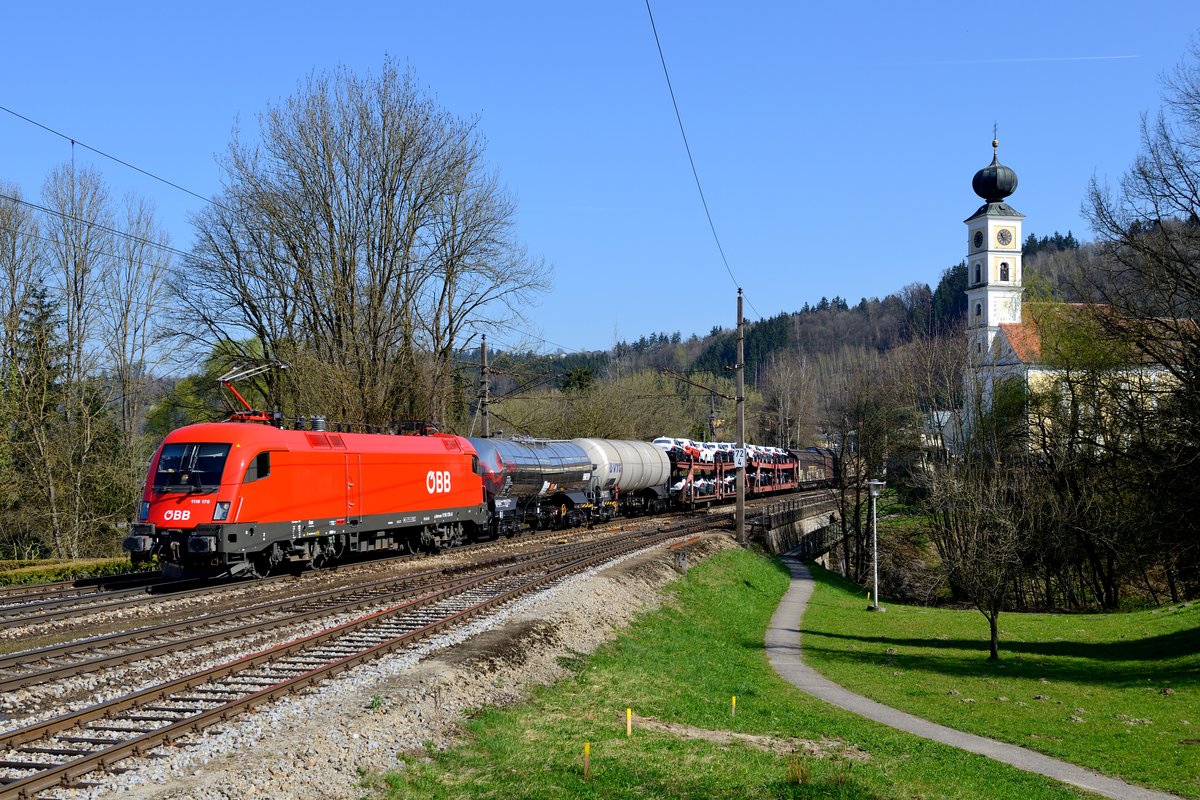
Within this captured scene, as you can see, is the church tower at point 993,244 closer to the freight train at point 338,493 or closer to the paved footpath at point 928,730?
the freight train at point 338,493

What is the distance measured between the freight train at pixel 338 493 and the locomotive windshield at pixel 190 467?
0.09 ft

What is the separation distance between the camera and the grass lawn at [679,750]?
402 inches

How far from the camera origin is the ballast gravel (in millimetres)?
8867

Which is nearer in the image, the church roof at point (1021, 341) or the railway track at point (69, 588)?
the railway track at point (69, 588)

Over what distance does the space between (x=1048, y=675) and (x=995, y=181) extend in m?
76.1

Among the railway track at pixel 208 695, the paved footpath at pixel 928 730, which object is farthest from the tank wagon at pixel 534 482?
the railway track at pixel 208 695

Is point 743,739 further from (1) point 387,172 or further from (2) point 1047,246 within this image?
(2) point 1047,246

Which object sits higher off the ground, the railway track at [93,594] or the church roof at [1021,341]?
the church roof at [1021,341]

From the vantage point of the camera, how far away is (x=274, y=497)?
23.0 m

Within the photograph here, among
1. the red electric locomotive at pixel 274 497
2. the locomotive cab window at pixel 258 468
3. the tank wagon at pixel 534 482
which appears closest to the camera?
the red electric locomotive at pixel 274 497

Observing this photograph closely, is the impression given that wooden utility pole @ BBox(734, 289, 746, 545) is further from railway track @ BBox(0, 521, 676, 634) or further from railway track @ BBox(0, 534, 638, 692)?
railway track @ BBox(0, 521, 676, 634)

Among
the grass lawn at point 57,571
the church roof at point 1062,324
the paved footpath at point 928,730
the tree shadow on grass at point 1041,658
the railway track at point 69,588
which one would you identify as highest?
the church roof at point 1062,324

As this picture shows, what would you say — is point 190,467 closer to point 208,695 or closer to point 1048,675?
point 208,695

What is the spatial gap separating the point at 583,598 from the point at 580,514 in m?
22.9
